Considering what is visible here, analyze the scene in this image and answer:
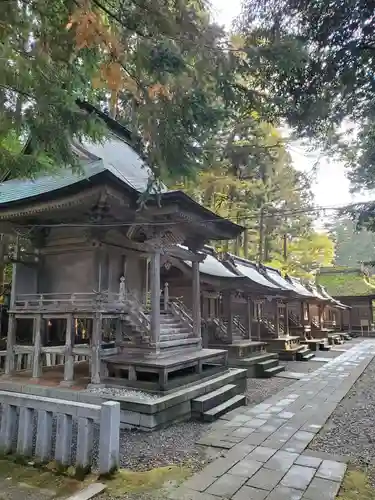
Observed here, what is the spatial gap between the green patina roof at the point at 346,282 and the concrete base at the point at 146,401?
2729 centimetres

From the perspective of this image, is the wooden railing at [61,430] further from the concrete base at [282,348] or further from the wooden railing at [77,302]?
the concrete base at [282,348]

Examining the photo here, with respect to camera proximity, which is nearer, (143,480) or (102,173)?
(143,480)

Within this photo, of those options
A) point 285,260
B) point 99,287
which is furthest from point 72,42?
point 285,260

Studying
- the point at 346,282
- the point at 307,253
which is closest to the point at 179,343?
the point at 307,253

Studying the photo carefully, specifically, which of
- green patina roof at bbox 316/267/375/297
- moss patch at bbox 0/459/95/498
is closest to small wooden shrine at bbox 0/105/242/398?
moss patch at bbox 0/459/95/498

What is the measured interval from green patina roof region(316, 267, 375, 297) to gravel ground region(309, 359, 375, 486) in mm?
24201

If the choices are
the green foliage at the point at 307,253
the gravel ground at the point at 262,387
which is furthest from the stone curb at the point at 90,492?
the green foliage at the point at 307,253

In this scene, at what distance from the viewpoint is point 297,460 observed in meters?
4.70

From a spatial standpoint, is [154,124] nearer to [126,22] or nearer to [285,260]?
[126,22]

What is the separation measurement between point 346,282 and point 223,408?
29.5 metres

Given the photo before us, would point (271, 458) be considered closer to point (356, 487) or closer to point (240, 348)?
point (356, 487)

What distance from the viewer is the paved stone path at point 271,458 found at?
3814 millimetres

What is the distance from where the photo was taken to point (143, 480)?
4109mm

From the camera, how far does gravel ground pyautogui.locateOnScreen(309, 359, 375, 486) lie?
5039 millimetres
